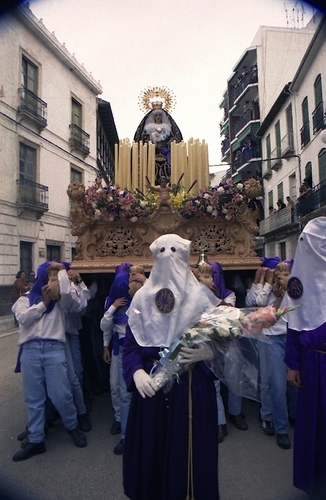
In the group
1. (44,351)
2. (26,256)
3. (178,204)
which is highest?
(178,204)

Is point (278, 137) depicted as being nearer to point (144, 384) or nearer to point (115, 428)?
point (115, 428)

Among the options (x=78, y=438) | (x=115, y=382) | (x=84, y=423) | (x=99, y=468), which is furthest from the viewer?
(x=84, y=423)

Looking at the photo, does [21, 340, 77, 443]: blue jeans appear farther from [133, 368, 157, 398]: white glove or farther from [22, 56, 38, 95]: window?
[22, 56, 38, 95]: window

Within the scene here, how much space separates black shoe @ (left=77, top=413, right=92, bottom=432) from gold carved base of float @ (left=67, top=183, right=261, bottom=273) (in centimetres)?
151

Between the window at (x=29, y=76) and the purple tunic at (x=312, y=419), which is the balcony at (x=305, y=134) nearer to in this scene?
the purple tunic at (x=312, y=419)

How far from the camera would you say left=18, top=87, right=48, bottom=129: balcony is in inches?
147

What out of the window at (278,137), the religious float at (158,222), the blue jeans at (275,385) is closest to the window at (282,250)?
the window at (278,137)

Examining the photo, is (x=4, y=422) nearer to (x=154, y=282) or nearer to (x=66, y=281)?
(x=66, y=281)

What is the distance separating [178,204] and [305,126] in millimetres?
1866

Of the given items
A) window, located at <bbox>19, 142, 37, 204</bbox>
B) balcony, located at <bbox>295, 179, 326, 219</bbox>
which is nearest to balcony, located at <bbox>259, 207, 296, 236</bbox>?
balcony, located at <bbox>295, 179, 326, 219</bbox>

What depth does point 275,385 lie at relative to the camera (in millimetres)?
3326

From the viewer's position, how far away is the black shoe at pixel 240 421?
11.7 feet

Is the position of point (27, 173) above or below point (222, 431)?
above

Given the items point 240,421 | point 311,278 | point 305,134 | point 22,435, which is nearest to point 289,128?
point 305,134
